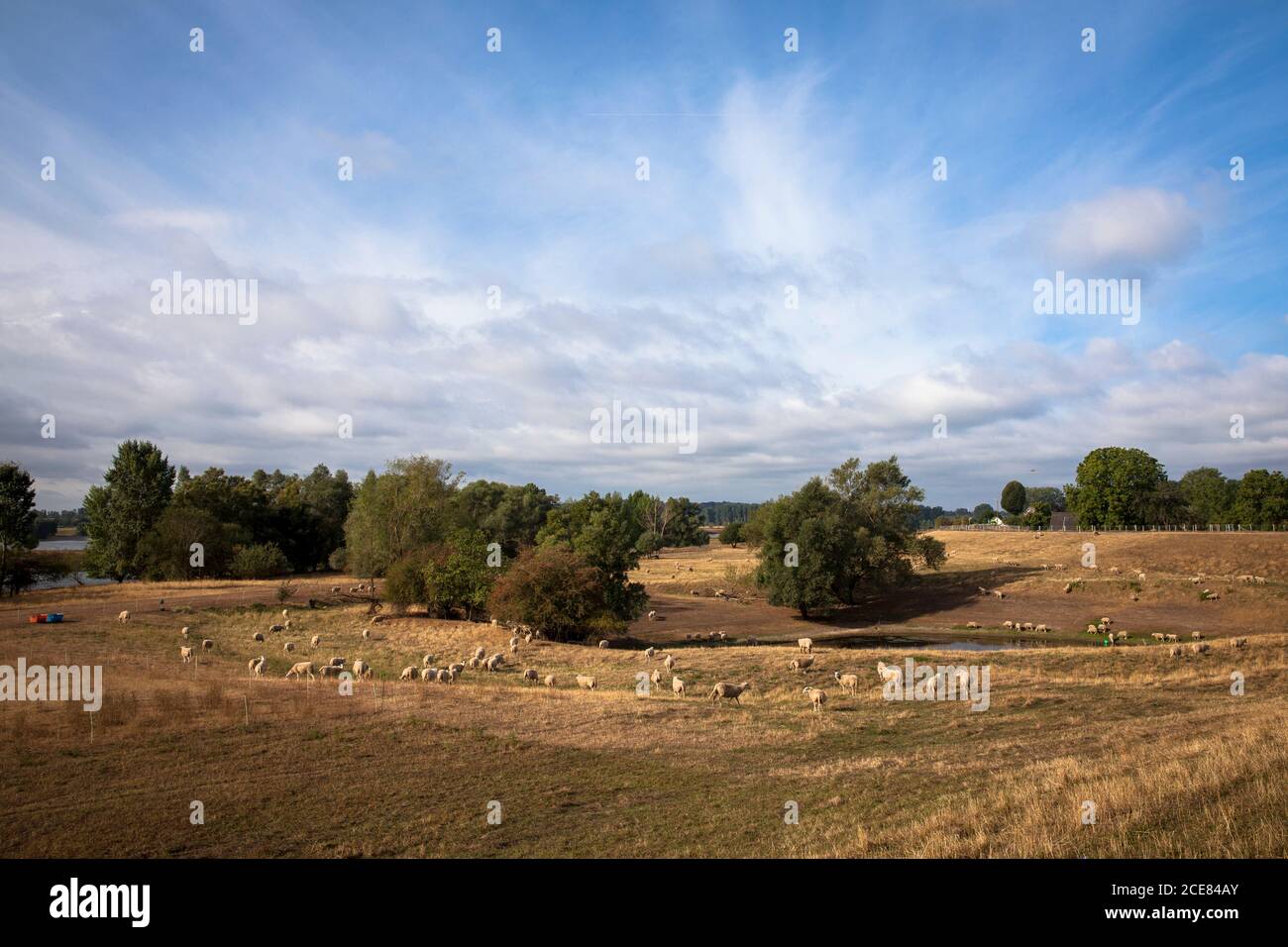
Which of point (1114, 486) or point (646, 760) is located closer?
point (646, 760)

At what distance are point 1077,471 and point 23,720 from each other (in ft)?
450

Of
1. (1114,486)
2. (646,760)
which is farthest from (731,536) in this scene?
(646,760)

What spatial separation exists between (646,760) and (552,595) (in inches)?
1293

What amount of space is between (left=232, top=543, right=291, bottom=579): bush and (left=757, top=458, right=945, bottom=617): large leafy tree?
56.7 m

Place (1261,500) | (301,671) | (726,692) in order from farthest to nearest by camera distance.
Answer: (1261,500) < (301,671) < (726,692)

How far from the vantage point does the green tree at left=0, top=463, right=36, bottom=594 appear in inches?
2849

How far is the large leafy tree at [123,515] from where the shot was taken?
87.9 meters

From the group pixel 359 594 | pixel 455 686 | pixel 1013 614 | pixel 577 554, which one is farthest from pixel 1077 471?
pixel 455 686

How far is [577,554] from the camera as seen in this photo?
5431cm

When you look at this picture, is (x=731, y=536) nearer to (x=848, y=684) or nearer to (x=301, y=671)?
(x=848, y=684)

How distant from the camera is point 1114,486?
115875 mm

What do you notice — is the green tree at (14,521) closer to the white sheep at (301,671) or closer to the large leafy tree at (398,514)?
the large leafy tree at (398,514)
